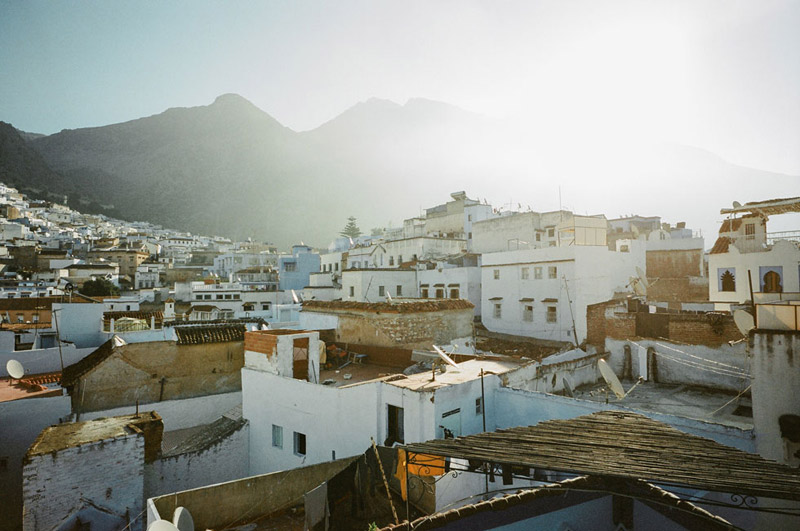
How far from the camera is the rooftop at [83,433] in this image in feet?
35.6

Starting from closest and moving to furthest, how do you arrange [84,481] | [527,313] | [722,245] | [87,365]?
1. [84,481]
2. [87,365]
3. [722,245]
4. [527,313]

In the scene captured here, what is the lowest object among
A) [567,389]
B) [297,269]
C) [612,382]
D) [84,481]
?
[84,481]

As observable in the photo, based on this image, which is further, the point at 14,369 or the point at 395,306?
the point at 395,306

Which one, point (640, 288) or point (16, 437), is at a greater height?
point (640, 288)

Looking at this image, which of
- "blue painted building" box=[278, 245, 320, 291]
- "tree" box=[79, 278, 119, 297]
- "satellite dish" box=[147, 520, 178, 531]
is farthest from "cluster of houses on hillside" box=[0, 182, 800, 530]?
"blue painted building" box=[278, 245, 320, 291]

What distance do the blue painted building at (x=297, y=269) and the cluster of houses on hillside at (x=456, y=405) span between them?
21602 millimetres

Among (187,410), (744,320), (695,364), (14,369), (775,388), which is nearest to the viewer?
(775,388)

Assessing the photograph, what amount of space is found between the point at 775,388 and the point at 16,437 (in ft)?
77.2

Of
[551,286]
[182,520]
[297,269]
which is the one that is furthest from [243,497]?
[297,269]

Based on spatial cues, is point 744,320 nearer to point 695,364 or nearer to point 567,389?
point 695,364

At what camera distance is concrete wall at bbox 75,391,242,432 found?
700 inches

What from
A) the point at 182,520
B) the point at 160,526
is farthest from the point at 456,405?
the point at 160,526

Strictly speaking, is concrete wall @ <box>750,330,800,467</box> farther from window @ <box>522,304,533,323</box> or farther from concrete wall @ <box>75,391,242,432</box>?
concrete wall @ <box>75,391,242,432</box>

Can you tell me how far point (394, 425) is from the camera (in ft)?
37.5
